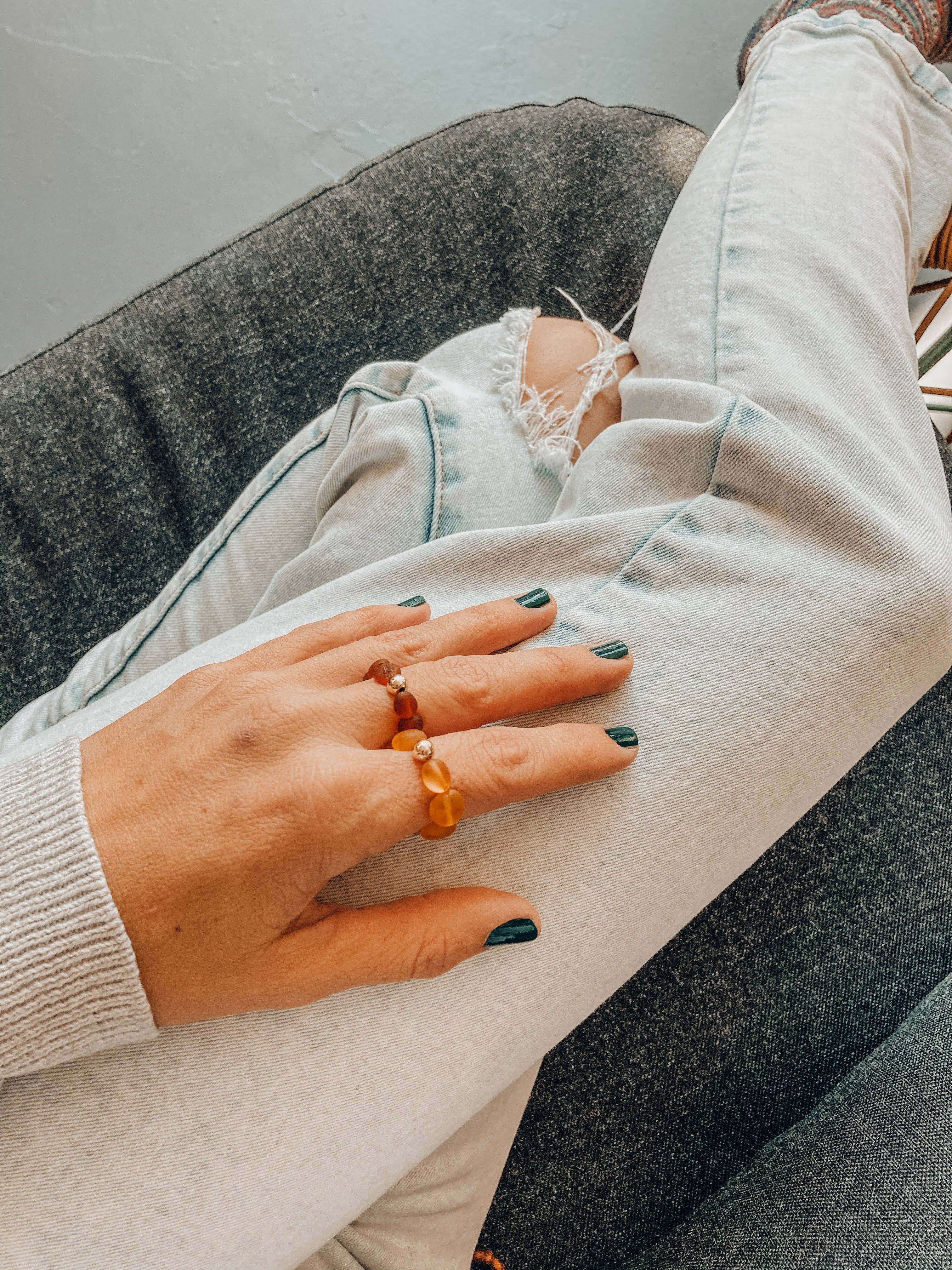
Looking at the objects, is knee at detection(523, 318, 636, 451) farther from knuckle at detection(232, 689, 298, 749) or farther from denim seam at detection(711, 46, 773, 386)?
knuckle at detection(232, 689, 298, 749)

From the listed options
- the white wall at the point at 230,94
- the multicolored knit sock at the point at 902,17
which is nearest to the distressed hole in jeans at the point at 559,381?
the multicolored knit sock at the point at 902,17

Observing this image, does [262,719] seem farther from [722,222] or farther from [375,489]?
[722,222]

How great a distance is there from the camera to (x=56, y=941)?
393 millimetres

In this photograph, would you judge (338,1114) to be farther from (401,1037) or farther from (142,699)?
(142,699)

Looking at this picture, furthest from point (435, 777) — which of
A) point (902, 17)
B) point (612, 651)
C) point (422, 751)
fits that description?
point (902, 17)

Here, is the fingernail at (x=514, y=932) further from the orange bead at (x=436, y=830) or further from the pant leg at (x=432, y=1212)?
the pant leg at (x=432, y=1212)

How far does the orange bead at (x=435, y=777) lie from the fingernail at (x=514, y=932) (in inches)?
3.6

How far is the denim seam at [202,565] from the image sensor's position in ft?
2.44


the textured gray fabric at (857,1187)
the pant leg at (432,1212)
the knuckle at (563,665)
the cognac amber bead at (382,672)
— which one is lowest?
the textured gray fabric at (857,1187)

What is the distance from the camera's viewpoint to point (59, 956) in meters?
0.39

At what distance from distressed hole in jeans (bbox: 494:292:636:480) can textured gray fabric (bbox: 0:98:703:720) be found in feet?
0.89

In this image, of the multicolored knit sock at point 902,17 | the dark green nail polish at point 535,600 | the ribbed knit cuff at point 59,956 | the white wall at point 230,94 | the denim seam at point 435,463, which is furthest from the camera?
the white wall at point 230,94

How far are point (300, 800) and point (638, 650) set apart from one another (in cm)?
23

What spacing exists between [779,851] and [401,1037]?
44cm
